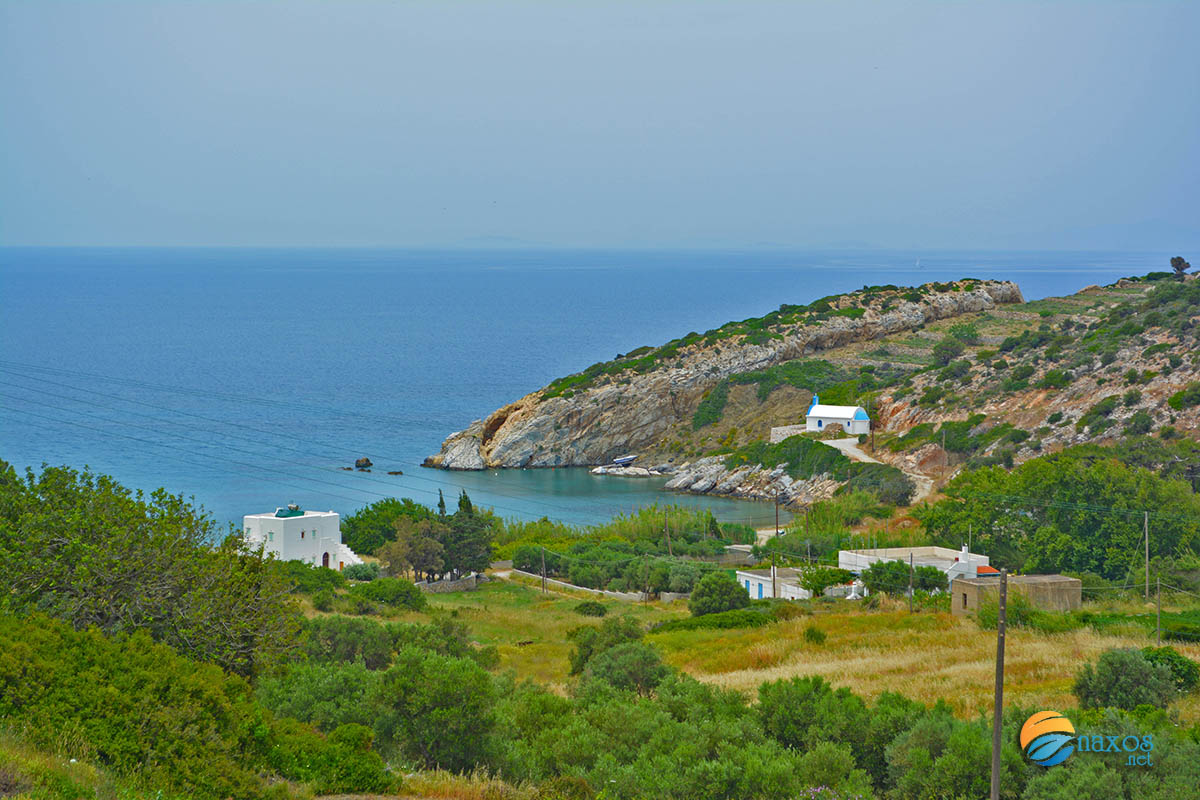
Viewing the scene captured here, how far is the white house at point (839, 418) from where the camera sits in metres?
66.1

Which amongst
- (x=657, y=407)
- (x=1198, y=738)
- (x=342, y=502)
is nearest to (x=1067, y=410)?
(x=657, y=407)

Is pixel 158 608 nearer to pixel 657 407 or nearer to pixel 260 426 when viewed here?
pixel 657 407

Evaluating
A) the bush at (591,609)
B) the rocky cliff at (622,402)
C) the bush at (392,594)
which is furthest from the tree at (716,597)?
the rocky cliff at (622,402)

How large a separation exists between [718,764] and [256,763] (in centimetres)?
441

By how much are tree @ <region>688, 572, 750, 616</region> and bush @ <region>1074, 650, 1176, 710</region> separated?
49.0 ft

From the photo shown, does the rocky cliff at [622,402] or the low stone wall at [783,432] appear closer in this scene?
the low stone wall at [783,432]

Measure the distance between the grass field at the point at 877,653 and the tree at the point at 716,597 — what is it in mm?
1348

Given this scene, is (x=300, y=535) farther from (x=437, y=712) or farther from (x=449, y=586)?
(x=437, y=712)

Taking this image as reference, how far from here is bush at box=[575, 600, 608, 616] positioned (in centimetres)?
3195

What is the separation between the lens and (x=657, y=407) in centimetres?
7662

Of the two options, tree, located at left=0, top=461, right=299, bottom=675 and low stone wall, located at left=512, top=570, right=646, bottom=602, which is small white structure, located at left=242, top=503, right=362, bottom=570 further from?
tree, located at left=0, top=461, right=299, bottom=675

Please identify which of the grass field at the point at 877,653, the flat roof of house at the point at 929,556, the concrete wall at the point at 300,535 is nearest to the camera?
the grass field at the point at 877,653

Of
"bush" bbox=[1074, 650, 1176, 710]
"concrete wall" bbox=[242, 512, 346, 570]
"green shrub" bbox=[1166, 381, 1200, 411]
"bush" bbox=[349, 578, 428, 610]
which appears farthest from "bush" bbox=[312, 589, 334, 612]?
"green shrub" bbox=[1166, 381, 1200, 411]

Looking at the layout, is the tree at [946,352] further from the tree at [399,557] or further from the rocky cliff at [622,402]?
the tree at [399,557]
